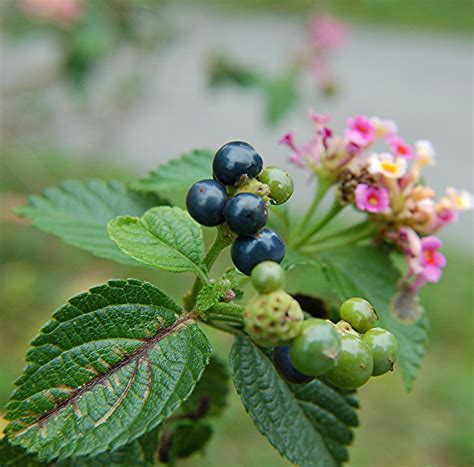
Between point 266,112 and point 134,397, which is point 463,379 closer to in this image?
point 266,112

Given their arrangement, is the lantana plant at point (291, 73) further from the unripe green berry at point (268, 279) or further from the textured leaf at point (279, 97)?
the unripe green berry at point (268, 279)

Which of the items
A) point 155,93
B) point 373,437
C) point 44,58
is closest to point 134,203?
point 373,437

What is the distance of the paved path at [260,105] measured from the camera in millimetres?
5656

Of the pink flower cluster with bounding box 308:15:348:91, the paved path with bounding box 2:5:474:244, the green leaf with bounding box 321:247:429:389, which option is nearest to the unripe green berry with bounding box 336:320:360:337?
the green leaf with bounding box 321:247:429:389

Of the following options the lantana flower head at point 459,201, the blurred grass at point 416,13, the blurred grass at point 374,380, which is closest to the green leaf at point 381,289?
the lantana flower head at point 459,201

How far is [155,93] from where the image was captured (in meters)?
6.62

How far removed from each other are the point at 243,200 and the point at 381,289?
1.40 feet

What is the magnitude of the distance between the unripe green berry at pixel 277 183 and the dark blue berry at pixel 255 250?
0.21ft

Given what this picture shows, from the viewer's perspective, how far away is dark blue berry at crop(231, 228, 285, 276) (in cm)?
68

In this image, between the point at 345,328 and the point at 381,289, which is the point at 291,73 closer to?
the point at 381,289

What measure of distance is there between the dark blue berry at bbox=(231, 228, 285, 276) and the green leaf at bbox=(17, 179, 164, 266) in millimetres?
328

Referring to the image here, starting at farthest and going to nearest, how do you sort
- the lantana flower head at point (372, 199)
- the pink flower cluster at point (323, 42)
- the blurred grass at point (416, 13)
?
the blurred grass at point (416, 13) → the pink flower cluster at point (323, 42) → the lantana flower head at point (372, 199)

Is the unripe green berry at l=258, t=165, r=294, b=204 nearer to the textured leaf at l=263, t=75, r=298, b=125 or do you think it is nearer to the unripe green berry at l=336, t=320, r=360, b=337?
the unripe green berry at l=336, t=320, r=360, b=337

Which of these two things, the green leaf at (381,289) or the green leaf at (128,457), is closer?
the green leaf at (128,457)
